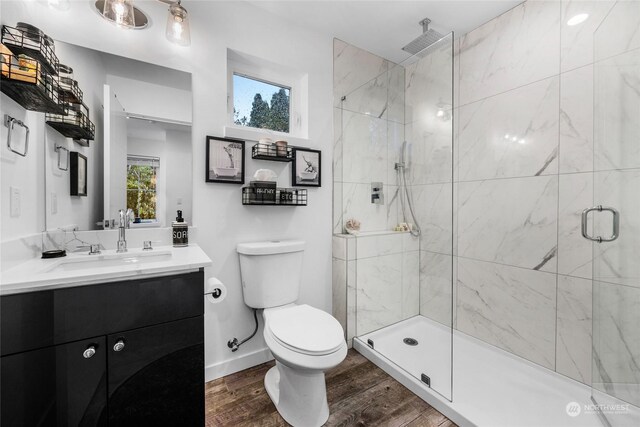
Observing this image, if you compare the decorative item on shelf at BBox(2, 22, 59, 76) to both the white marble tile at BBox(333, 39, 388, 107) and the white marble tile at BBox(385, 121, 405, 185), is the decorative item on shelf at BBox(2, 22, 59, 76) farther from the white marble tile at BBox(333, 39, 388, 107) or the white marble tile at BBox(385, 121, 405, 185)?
the white marble tile at BBox(385, 121, 405, 185)

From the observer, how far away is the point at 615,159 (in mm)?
1384

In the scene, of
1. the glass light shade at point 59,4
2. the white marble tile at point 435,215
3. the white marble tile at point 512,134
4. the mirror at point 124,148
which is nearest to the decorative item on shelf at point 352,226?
the white marble tile at point 435,215

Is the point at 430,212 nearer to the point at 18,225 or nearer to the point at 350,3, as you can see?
the point at 350,3

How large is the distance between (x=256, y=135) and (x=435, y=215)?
1.39 m

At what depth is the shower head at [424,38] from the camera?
2.05m

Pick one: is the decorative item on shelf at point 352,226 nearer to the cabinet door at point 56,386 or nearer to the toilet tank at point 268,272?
the toilet tank at point 268,272

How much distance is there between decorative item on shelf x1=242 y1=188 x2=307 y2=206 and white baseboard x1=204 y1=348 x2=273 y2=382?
3.38 ft

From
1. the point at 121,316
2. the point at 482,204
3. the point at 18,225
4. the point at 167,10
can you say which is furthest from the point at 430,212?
the point at 18,225

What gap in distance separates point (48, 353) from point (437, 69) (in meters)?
2.32

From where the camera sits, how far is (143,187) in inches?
61.4

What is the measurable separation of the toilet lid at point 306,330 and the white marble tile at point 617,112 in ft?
5.24

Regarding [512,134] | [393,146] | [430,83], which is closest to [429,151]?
[393,146]

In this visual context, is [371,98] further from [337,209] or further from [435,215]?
[435,215]

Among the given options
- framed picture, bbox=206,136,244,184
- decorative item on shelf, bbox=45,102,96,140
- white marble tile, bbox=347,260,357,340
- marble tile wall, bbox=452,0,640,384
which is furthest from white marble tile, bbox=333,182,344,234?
decorative item on shelf, bbox=45,102,96,140
